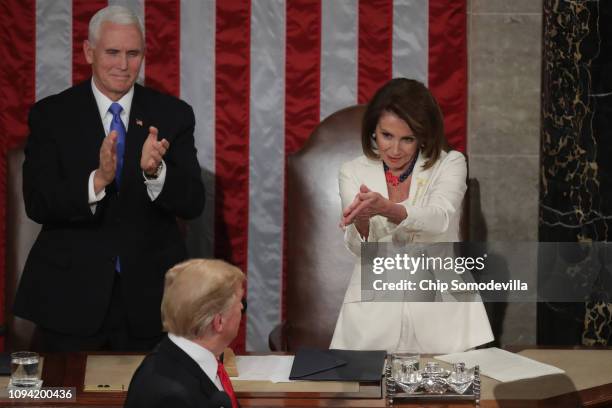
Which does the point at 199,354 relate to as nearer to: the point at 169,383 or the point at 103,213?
the point at 169,383

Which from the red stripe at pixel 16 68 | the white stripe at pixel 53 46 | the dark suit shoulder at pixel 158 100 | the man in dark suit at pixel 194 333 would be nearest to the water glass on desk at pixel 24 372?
the man in dark suit at pixel 194 333

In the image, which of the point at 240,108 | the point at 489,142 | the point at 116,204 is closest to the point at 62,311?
the point at 116,204

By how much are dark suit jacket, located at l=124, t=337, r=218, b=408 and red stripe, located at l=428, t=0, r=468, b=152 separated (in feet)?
8.86

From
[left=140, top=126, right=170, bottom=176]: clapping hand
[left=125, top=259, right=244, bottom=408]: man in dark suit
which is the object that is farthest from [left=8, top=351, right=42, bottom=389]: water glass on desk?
[left=140, top=126, right=170, bottom=176]: clapping hand

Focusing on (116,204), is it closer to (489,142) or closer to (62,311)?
(62,311)

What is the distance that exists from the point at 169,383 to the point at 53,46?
2888mm

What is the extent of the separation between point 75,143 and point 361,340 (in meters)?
1.31

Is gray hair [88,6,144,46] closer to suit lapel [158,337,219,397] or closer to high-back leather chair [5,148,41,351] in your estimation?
high-back leather chair [5,148,41,351]

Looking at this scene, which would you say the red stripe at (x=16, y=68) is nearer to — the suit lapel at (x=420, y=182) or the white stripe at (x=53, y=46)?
the white stripe at (x=53, y=46)

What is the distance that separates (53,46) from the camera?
16.4 ft

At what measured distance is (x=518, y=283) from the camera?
5.39m

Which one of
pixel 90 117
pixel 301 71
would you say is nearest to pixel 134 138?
pixel 90 117

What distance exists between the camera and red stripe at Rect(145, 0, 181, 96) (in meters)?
4.97

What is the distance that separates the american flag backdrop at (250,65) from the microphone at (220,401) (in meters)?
2.60
